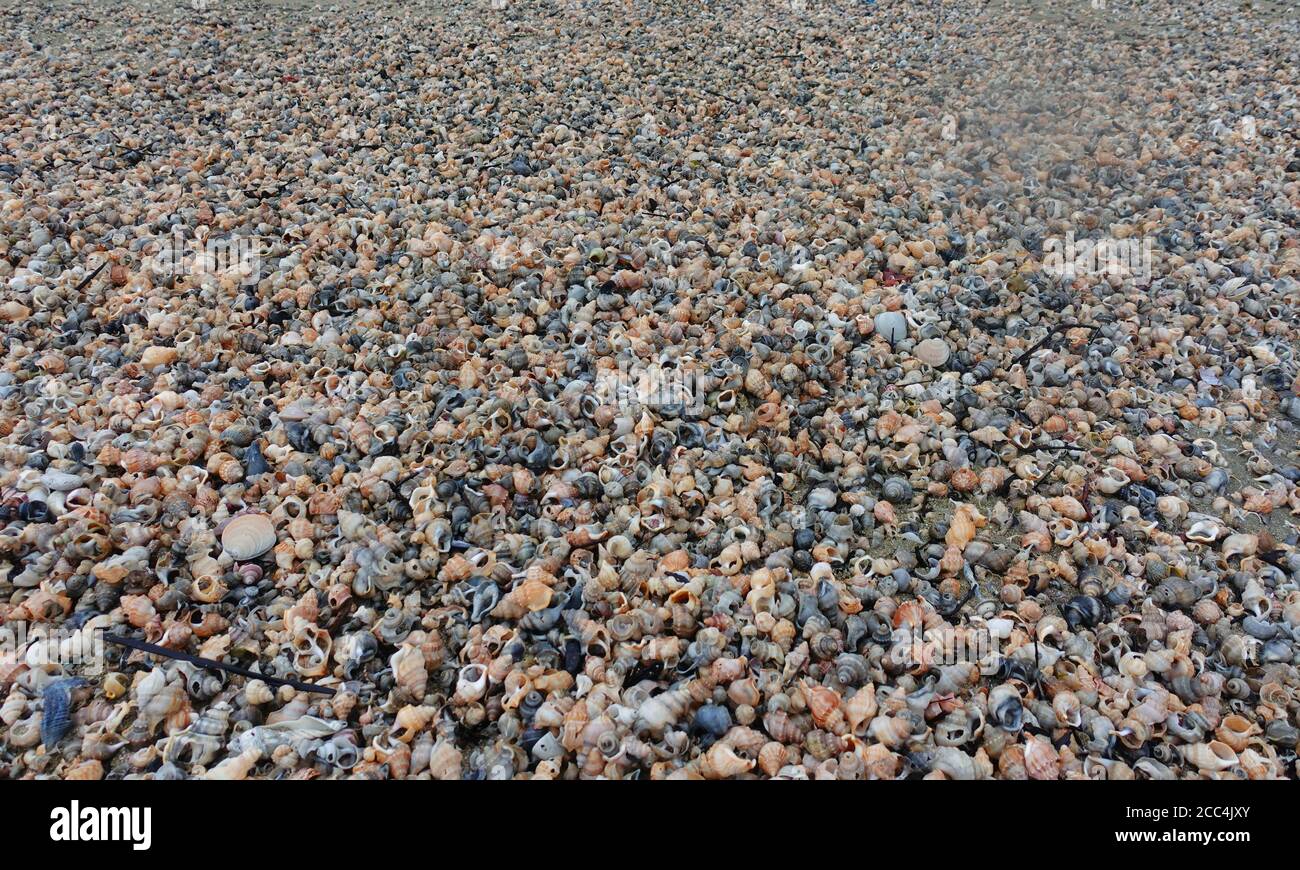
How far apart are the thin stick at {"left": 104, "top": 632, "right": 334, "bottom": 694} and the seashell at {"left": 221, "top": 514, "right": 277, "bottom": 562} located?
52 centimetres

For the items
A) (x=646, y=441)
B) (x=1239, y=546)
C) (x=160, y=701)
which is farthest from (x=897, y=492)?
(x=160, y=701)

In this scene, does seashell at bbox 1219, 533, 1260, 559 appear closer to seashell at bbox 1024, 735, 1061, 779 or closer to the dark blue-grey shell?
seashell at bbox 1024, 735, 1061, 779

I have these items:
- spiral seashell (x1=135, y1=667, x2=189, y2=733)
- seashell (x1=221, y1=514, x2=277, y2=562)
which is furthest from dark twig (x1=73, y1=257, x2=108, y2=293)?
spiral seashell (x1=135, y1=667, x2=189, y2=733)

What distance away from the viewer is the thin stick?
10.2ft

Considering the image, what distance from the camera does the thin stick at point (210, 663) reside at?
3102 mm

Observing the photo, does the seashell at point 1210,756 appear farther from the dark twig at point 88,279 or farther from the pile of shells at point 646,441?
the dark twig at point 88,279

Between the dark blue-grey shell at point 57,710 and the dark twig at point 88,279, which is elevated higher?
the dark twig at point 88,279

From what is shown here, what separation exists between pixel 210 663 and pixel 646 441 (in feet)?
7.41

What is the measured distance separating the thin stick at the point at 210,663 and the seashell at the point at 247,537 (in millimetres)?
522

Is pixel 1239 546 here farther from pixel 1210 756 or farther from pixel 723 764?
pixel 723 764

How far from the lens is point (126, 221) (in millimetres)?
6051

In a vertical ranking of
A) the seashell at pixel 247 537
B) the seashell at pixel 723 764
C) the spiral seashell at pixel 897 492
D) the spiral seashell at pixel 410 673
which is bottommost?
the seashell at pixel 723 764

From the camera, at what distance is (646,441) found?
13.6ft

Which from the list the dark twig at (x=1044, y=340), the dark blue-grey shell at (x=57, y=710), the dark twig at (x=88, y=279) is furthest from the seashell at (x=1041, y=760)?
the dark twig at (x=88, y=279)
